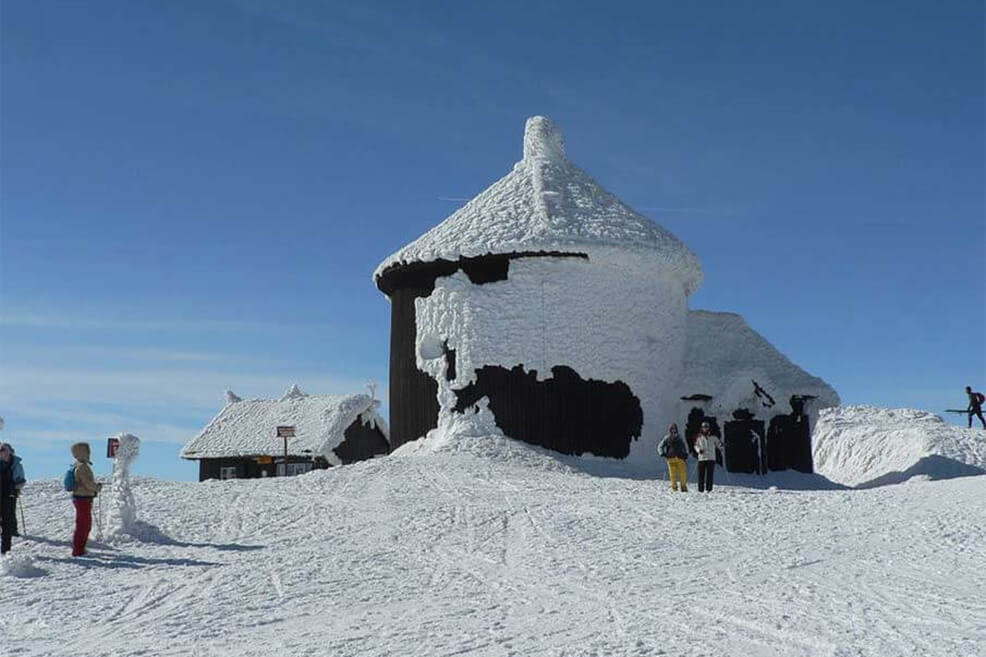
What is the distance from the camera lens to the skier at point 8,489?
39.2ft

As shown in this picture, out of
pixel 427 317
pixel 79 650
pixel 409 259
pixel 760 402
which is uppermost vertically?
pixel 409 259

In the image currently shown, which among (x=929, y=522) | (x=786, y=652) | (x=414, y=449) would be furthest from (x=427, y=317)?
(x=786, y=652)

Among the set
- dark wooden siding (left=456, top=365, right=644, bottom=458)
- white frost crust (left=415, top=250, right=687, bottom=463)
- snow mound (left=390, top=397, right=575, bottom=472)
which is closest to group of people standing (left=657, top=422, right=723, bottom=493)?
snow mound (left=390, top=397, right=575, bottom=472)

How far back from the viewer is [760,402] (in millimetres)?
24438

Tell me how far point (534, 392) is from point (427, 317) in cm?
315

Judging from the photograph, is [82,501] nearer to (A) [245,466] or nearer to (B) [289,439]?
(B) [289,439]

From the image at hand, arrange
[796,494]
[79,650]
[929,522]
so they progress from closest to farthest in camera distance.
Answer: [79,650]
[929,522]
[796,494]

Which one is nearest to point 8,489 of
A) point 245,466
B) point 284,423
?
point 245,466

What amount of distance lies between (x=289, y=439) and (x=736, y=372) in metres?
18.1

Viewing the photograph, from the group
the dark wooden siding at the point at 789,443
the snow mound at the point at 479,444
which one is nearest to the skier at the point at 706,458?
the snow mound at the point at 479,444

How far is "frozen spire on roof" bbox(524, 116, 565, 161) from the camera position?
2564 centimetres

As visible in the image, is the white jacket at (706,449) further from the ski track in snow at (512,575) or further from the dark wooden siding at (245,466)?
the dark wooden siding at (245,466)

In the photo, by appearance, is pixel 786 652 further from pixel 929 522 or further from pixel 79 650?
pixel 929 522

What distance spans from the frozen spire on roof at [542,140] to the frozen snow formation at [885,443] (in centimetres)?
1233
